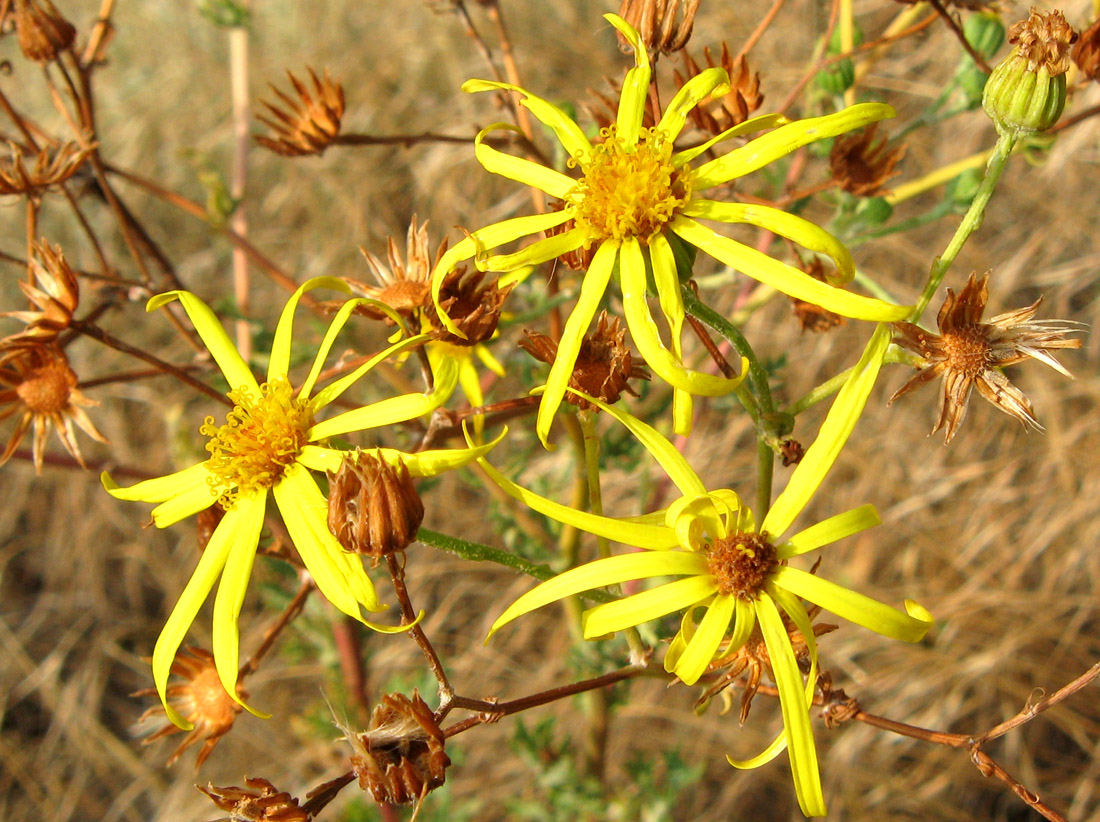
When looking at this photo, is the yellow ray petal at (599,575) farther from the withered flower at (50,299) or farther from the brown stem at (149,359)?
the withered flower at (50,299)

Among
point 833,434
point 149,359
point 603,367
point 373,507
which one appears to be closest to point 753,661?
point 833,434

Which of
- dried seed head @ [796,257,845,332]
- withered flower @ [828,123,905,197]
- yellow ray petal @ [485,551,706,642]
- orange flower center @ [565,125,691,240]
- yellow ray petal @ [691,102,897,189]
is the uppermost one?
withered flower @ [828,123,905,197]

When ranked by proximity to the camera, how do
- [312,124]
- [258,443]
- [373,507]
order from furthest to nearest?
[312,124]
[258,443]
[373,507]

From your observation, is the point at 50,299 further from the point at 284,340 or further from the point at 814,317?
the point at 814,317

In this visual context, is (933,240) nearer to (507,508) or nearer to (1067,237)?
(1067,237)

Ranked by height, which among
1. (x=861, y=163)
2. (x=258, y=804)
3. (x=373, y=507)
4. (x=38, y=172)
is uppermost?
(x=861, y=163)

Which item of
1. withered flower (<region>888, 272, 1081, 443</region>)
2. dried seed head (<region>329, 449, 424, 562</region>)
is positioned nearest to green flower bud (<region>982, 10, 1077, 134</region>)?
withered flower (<region>888, 272, 1081, 443</region>)

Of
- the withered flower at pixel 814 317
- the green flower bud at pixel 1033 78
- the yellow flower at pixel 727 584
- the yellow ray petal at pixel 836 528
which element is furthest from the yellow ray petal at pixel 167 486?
the green flower bud at pixel 1033 78

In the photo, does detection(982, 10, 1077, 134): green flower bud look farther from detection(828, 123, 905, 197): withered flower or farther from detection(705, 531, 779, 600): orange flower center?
detection(705, 531, 779, 600): orange flower center
